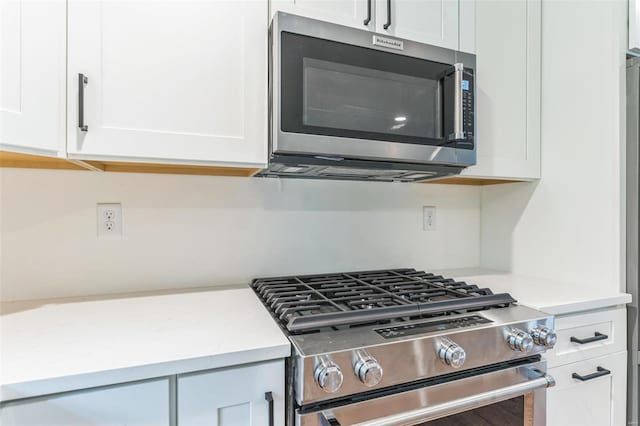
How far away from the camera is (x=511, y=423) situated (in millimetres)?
945

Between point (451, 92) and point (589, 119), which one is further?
point (589, 119)

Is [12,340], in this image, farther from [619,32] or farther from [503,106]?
[619,32]

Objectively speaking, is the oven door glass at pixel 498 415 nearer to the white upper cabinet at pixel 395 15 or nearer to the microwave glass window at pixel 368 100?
the microwave glass window at pixel 368 100

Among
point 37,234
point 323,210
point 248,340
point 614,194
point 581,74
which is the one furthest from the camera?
point 323,210

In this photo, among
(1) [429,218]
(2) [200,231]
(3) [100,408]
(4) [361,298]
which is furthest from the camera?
(1) [429,218]

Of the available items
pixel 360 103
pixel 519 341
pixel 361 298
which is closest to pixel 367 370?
pixel 361 298

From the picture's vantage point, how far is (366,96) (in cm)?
108

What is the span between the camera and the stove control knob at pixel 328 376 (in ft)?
2.23

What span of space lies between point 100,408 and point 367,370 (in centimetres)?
52

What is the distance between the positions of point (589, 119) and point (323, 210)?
1.11 meters

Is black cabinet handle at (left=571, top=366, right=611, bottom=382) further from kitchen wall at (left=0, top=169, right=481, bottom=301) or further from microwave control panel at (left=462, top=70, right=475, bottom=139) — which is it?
microwave control panel at (left=462, top=70, right=475, bottom=139)

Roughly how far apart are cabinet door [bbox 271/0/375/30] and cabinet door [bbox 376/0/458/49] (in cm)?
4

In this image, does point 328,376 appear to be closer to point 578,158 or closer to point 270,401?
point 270,401

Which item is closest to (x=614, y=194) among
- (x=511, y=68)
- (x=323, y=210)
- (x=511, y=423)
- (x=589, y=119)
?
(x=589, y=119)
